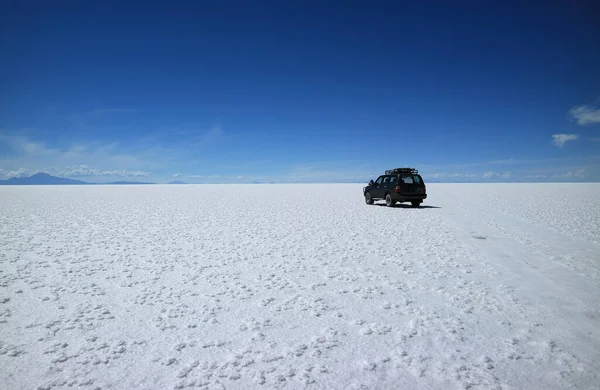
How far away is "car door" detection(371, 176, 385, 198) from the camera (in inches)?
879

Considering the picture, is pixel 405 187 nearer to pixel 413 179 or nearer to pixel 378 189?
pixel 413 179

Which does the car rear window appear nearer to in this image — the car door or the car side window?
the car side window

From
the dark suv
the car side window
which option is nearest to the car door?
the dark suv

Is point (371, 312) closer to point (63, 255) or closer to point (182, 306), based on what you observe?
point (182, 306)

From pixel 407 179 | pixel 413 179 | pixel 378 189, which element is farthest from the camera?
pixel 378 189

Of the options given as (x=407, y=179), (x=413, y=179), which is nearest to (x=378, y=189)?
(x=407, y=179)

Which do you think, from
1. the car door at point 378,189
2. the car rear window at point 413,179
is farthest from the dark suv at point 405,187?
the car door at point 378,189

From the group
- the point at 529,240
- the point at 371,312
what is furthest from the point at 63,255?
the point at 529,240

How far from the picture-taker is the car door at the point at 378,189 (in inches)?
879

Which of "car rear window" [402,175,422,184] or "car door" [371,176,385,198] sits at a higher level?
"car rear window" [402,175,422,184]

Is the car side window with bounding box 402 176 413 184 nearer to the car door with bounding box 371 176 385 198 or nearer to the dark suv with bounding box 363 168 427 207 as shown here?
the dark suv with bounding box 363 168 427 207

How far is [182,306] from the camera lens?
5.02 meters

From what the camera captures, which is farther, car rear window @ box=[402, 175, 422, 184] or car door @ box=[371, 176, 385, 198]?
car door @ box=[371, 176, 385, 198]

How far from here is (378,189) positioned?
74.1 feet
